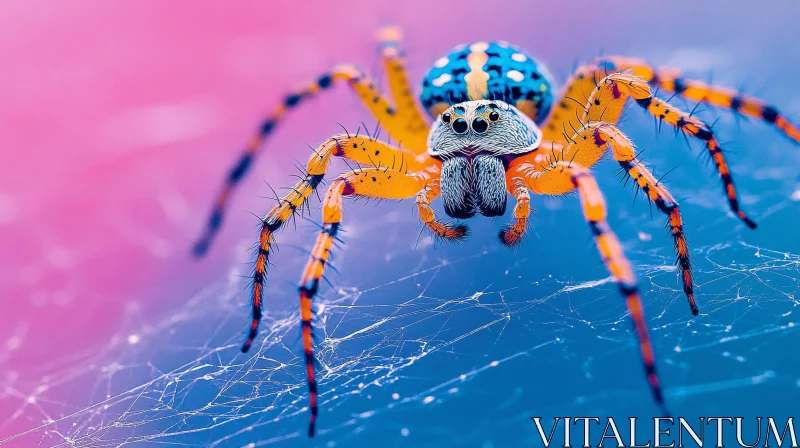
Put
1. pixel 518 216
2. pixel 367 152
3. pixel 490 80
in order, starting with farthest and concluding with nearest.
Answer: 1. pixel 490 80
2. pixel 367 152
3. pixel 518 216

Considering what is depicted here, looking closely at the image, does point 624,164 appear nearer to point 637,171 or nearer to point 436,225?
point 637,171

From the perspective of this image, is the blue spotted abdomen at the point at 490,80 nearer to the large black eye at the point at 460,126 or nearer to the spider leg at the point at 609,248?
the large black eye at the point at 460,126

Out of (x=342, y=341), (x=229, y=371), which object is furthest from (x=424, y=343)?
(x=229, y=371)

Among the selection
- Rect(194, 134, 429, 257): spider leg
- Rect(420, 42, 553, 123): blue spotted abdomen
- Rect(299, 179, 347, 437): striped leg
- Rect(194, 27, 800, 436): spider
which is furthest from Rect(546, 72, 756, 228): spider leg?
Rect(299, 179, 347, 437): striped leg

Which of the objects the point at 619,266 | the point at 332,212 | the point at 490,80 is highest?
the point at 490,80

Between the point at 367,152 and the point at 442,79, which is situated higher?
the point at 442,79

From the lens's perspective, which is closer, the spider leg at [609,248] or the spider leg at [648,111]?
the spider leg at [609,248]

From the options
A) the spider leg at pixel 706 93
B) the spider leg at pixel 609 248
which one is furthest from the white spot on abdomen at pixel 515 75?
the spider leg at pixel 609 248

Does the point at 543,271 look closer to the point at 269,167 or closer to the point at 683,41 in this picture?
the point at 269,167

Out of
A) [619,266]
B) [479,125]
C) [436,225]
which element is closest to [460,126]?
[479,125]
